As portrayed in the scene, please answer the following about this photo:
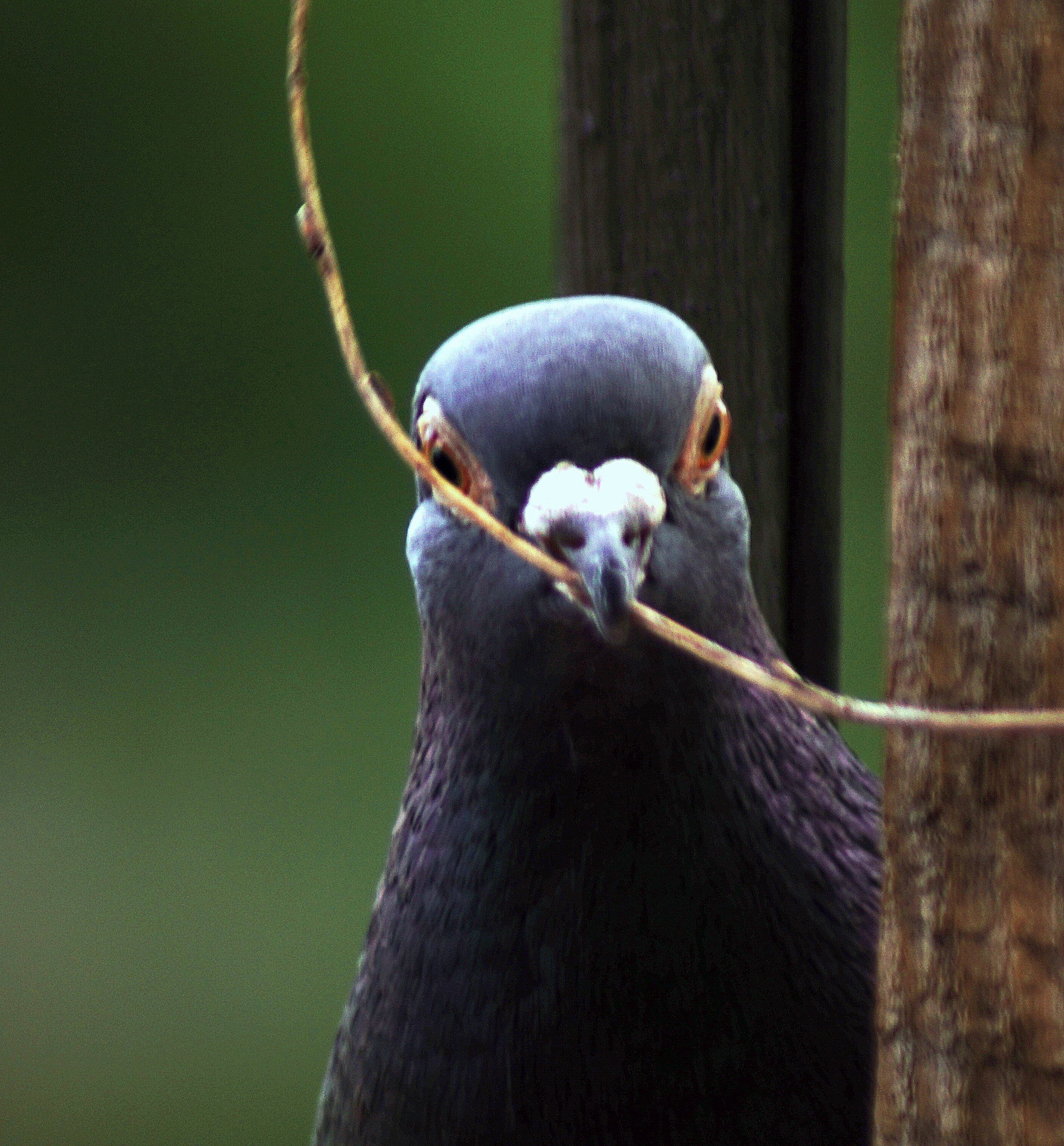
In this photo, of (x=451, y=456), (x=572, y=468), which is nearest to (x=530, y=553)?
(x=572, y=468)

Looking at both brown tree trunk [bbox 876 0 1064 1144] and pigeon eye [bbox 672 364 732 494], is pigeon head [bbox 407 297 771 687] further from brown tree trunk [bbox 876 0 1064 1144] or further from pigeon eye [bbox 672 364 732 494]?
brown tree trunk [bbox 876 0 1064 1144]

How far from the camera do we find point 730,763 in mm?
1487

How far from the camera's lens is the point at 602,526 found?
116cm

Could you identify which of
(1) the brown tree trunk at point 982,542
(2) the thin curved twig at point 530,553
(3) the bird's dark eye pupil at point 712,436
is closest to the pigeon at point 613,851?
(3) the bird's dark eye pupil at point 712,436

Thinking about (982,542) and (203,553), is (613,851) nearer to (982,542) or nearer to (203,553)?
(982,542)

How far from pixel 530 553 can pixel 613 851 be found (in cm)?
56

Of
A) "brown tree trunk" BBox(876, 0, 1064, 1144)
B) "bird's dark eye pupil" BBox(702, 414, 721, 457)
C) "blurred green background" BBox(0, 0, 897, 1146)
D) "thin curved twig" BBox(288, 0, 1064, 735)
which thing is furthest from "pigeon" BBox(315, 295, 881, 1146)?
"blurred green background" BBox(0, 0, 897, 1146)

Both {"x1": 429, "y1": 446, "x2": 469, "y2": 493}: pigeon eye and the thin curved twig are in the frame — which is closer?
the thin curved twig

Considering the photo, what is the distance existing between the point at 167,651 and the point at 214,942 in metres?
Result: 0.85

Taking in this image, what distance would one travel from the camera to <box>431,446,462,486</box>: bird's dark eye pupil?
139cm

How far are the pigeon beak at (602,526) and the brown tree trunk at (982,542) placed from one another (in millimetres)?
289

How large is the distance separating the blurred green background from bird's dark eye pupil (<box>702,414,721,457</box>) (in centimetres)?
258

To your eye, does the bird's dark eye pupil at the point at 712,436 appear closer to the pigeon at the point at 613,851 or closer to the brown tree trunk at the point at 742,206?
the pigeon at the point at 613,851

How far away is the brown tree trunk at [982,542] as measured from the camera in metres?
0.79
